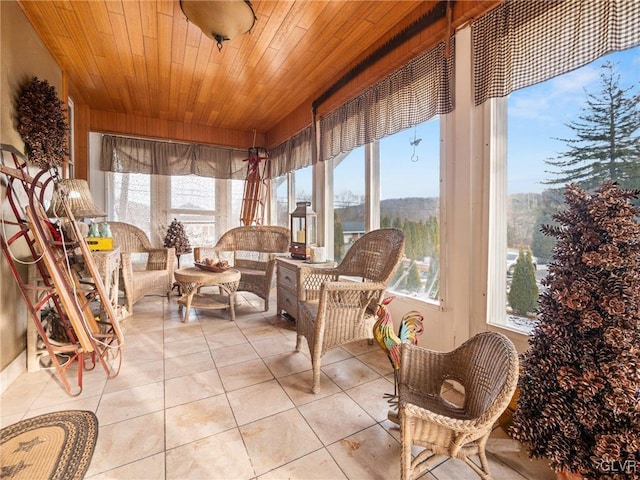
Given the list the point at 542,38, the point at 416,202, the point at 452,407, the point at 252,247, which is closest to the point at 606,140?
the point at 542,38

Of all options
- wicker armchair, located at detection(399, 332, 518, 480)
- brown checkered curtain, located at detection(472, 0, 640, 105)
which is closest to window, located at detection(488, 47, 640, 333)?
brown checkered curtain, located at detection(472, 0, 640, 105)

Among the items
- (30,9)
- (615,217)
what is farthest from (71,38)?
(615,217)

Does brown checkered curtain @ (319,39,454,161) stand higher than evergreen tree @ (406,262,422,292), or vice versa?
brown checkered curtain @ (319,39,454,161)

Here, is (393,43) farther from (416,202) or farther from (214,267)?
(214,267)

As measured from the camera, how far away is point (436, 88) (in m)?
2.01

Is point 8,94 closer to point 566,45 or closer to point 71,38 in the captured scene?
point 71,38

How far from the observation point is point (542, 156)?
1.60 m

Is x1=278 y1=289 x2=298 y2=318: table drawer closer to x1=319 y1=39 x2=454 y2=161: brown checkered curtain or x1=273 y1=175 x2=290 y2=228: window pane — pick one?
x1=319 y1=39 x2=454 y2=161: brown checkered curtain

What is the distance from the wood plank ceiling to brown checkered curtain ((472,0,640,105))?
60 cm

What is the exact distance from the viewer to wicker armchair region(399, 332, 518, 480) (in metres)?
1.00

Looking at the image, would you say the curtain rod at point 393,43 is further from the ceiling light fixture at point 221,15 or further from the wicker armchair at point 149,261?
the wicker armchair at point 149,261

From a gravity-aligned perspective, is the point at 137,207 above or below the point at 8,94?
below

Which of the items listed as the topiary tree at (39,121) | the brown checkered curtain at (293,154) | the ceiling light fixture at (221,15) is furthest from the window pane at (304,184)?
the topiary tree at (39,121)

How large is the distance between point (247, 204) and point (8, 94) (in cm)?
304
